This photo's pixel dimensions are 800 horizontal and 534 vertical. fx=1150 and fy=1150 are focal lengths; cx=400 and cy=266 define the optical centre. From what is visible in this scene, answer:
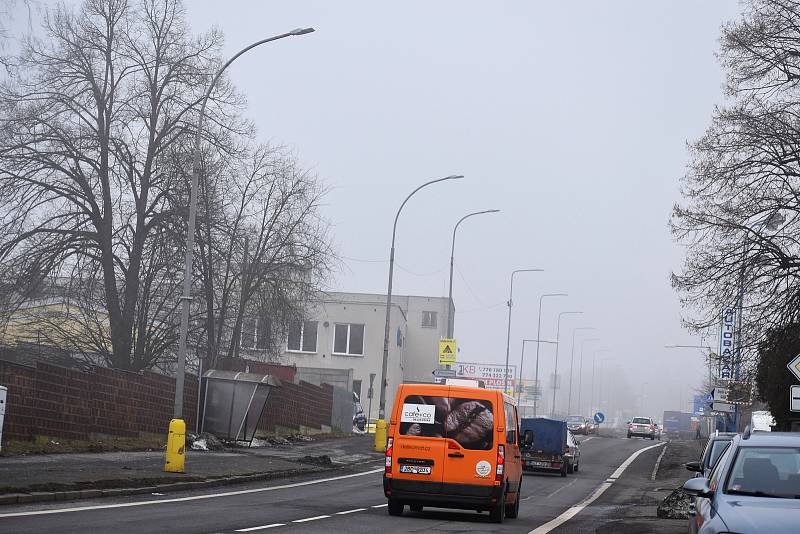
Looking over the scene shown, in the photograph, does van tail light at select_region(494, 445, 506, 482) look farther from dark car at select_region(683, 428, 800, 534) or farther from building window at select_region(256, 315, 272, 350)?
building window at select_region(256, 315, 272, 350)

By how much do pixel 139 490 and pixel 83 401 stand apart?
8.76m

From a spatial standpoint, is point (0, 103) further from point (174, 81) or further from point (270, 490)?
point (270, 490)

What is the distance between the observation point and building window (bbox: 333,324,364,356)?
286ft

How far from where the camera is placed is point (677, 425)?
431 feet

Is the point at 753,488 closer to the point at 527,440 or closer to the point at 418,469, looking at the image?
the point at 418,469

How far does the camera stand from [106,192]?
39406 millimetres

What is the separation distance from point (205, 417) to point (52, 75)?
40.3ft

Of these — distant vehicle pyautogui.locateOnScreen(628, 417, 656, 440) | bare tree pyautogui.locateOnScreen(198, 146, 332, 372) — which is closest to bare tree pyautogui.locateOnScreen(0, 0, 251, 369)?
bare tree pyautogui.locateOnScreen(198, 146, 332, 372)

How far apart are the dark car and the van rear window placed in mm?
8336

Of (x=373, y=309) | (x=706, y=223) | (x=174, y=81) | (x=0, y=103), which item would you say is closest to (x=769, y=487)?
(x=706, y=223)

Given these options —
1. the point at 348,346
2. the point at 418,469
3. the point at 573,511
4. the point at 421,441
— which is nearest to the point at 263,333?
the point at 573,511

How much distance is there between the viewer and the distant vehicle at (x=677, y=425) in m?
121

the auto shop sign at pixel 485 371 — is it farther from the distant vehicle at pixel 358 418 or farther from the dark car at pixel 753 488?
the dark car at pixel 753 488

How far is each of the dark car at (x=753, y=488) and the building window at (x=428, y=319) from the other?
93.4 m
